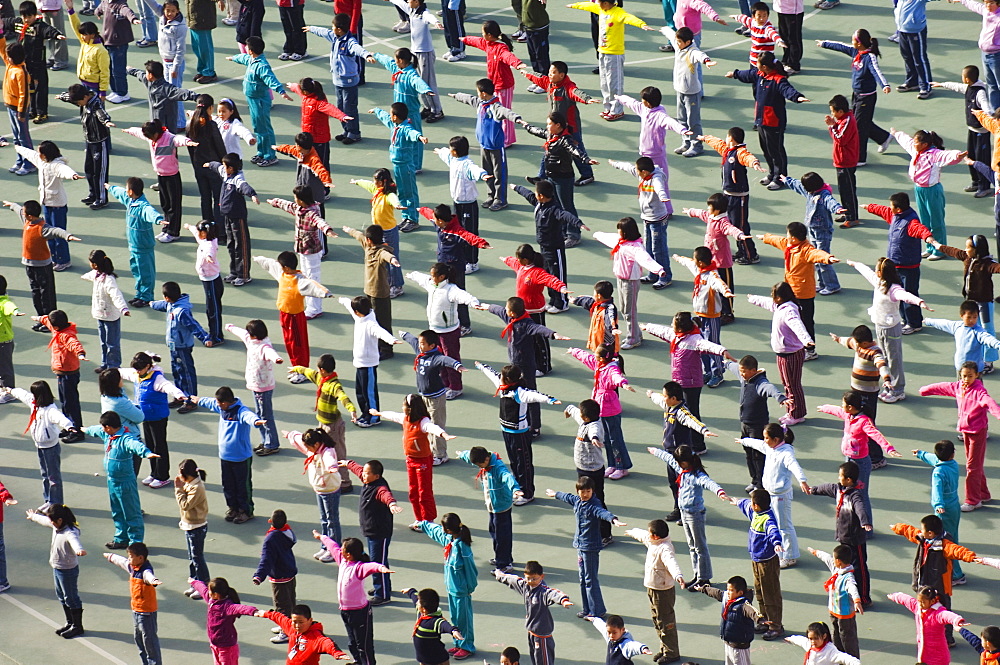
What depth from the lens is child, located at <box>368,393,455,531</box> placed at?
947 inches

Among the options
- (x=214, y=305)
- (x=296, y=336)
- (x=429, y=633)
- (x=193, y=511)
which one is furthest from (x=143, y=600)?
(x=214, y=305)

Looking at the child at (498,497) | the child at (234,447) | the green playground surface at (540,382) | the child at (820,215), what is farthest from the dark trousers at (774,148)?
the child at (234,447)

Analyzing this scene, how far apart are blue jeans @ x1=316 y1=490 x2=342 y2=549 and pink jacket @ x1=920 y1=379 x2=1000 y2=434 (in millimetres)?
7267

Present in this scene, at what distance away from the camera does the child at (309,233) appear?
2872 cm

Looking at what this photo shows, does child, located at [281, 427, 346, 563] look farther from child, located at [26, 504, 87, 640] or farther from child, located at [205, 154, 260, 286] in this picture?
child, located at [205, 154, 260, 286]

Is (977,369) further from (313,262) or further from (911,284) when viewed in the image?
(313,262)

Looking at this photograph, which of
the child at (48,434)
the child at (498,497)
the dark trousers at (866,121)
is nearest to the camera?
the child at (498,497)

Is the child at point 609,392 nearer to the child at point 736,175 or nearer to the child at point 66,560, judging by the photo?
the child at point 736,175

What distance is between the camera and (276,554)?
22594 millimetres

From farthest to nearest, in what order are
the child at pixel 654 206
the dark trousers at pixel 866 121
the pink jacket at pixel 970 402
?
1. the dark trousers at pixel 866 121
2. the child at pixel 654 206
3. the pink jacket at pixel 970 402

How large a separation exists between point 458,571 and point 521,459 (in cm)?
312

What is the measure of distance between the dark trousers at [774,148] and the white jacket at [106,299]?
33.4 ft

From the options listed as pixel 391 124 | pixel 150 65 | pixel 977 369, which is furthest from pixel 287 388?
pixel 977 369

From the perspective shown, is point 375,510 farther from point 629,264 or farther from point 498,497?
point 629,264
